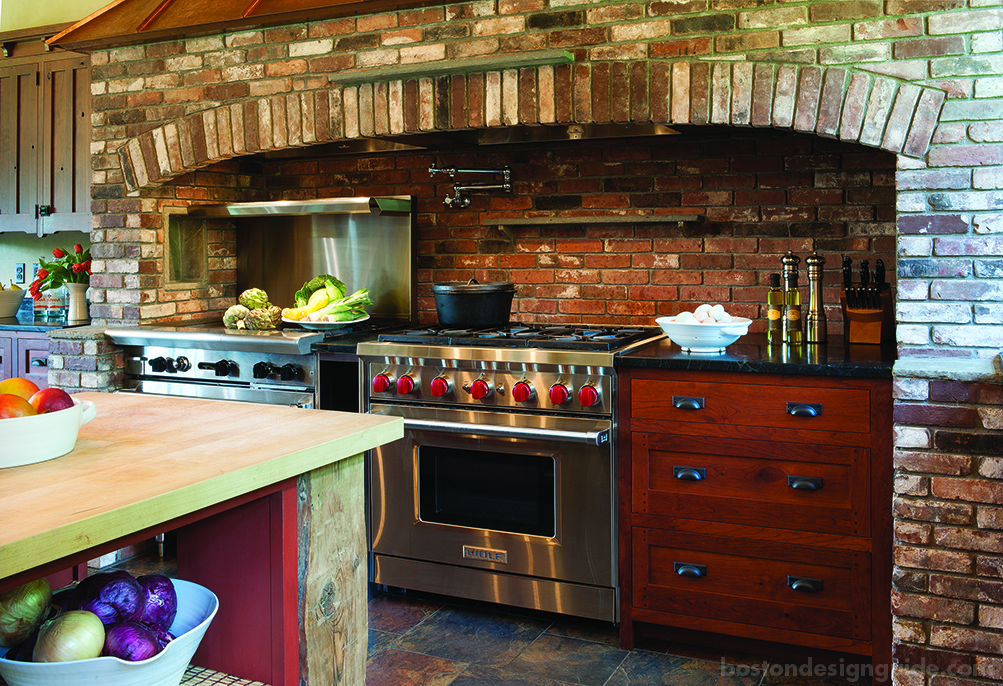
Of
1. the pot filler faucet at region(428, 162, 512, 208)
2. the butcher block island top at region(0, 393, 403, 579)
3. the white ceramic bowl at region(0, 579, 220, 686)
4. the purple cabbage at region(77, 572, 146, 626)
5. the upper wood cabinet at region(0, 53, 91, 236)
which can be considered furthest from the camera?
the upper wood cabinet at region(0, 53, 91, 236)

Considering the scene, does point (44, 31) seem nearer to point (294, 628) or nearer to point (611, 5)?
point (611, 5)

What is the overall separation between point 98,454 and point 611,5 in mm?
2278

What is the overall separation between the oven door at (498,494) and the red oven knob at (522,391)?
8 cm

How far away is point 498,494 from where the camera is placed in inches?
123

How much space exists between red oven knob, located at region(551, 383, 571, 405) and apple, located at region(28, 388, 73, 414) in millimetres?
1685

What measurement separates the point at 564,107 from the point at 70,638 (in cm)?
235

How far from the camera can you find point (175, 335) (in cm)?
363

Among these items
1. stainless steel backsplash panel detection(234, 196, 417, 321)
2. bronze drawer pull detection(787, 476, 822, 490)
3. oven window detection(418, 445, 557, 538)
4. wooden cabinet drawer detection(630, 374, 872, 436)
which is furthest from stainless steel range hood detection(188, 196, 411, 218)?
bronze drawer pull detection(787, 476, 822, 490)

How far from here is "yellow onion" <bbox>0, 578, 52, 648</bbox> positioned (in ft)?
4.48

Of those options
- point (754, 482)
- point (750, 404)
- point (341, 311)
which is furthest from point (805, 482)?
point (341, 311)

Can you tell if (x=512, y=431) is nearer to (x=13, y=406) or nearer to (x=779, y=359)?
(x=779, y=359)

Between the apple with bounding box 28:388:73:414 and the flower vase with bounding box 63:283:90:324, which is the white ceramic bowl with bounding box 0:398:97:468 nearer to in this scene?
the apple with bounding box 28:388:73:414

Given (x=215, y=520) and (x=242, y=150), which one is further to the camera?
(x=242, y=150)

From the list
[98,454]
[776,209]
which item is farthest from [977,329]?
[98,454]
